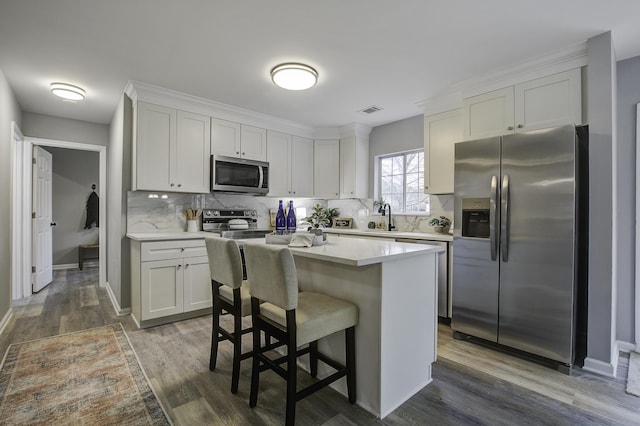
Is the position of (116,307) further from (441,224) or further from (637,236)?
(637,236)

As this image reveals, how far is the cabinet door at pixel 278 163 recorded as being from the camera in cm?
447

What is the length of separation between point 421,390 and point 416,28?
97.8 inches

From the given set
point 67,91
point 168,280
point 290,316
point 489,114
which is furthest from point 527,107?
point 67,91

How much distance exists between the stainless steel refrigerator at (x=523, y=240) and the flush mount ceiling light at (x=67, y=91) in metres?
4.02

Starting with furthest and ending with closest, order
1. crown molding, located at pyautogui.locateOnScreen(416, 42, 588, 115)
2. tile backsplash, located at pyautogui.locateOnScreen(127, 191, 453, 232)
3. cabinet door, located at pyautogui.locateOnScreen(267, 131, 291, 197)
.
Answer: cabinet door, located at pyautogui.locateOnScreen(267, 131, 291, 197)
tile backsplash, located at pyautogui.locateOnScreen(127, 191, 453, 232)
crown molding, located at pyautogui.locateOnScreen(416, 42, 588, 115)

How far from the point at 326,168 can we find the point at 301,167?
410mm

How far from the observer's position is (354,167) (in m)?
4.71

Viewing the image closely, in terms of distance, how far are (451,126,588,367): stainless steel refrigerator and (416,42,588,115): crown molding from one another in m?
0.58

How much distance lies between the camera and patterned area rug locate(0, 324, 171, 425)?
1777mm

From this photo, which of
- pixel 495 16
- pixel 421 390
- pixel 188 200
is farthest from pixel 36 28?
pixel 421 390

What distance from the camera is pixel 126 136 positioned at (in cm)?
348

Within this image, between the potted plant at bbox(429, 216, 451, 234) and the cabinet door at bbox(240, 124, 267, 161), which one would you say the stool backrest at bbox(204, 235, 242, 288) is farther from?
the potted plant at bbox(429, 216, 451, 234)

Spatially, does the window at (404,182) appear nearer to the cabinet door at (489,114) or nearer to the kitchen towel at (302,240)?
the cabinet door at (489,114)

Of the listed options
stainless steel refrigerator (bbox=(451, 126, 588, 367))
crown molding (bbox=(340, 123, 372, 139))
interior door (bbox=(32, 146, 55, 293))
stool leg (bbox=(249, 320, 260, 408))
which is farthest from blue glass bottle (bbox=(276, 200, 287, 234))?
interior door (bbox=(32, 146, 55, 293))
